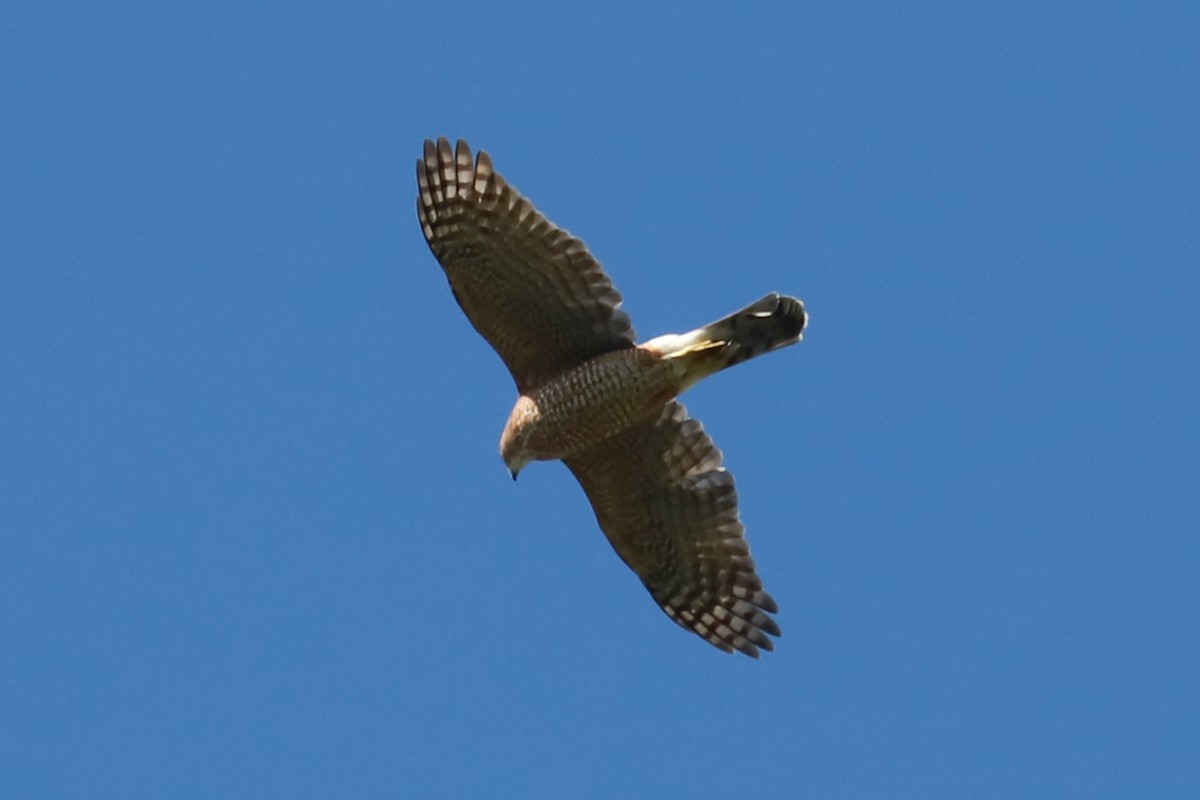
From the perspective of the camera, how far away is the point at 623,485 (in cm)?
1454

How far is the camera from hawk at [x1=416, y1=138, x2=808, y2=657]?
13.4 metres

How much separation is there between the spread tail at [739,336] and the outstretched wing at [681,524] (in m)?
0.68

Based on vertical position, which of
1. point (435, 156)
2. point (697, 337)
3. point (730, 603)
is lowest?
point (730, 603)

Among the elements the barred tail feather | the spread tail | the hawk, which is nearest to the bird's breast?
the hawk

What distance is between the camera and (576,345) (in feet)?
45.3

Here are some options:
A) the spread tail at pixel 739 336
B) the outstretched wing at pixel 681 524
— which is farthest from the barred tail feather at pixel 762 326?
the outstretched wing at pixel 681 524

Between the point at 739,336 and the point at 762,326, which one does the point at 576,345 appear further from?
the point at 762,326

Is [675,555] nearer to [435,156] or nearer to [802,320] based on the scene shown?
[802,320]

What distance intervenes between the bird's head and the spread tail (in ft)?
2.94

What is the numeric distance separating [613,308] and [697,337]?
0.59 metres

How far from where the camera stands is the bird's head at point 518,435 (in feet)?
45.1

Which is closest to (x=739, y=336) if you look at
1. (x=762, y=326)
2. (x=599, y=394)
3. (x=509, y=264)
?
(x=762, y=326)

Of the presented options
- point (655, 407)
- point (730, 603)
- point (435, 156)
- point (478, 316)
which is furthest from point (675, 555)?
point (435, 156)

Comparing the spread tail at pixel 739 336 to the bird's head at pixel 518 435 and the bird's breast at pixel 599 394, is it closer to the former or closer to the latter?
the bird's breast at pixel 599 394
